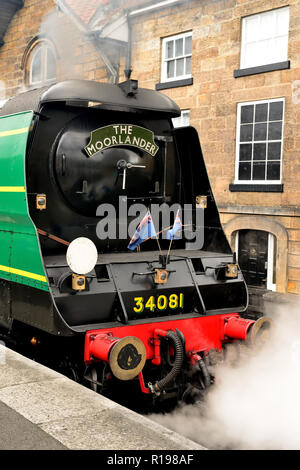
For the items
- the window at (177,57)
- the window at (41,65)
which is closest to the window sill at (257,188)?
the window at (177,57)

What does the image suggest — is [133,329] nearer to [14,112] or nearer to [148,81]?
[14,112]

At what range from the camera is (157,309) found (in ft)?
14.8

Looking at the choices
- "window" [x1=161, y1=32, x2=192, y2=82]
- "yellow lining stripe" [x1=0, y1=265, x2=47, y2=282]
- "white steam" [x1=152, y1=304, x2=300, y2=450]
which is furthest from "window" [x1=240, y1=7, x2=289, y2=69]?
"yellow lining stripe" [x1=0, y1=265, x2=47, y2=282]

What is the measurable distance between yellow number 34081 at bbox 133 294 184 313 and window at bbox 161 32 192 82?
24.9 feet

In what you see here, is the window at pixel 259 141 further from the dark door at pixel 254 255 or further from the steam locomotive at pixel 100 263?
the steam locomotive at pixel 100 263

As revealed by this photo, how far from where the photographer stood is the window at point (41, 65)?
1382cm

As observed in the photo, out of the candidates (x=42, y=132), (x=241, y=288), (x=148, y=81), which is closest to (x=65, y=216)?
(x=42, y=132)

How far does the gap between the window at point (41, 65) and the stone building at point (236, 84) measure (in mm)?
1424

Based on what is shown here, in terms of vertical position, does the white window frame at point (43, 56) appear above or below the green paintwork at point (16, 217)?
above

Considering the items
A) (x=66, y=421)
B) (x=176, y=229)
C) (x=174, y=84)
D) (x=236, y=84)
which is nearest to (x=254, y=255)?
(x=236, y=84)

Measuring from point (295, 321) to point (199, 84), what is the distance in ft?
18.4

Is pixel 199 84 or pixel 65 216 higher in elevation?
pixel 199 84

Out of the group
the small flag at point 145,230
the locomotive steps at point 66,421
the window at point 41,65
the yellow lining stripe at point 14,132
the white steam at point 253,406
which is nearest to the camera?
the locomotive steps at point 66,421

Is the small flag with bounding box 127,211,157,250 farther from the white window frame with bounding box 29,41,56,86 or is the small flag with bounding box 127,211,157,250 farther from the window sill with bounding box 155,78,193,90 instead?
the white window frame with bounding box 29,41,56,86
